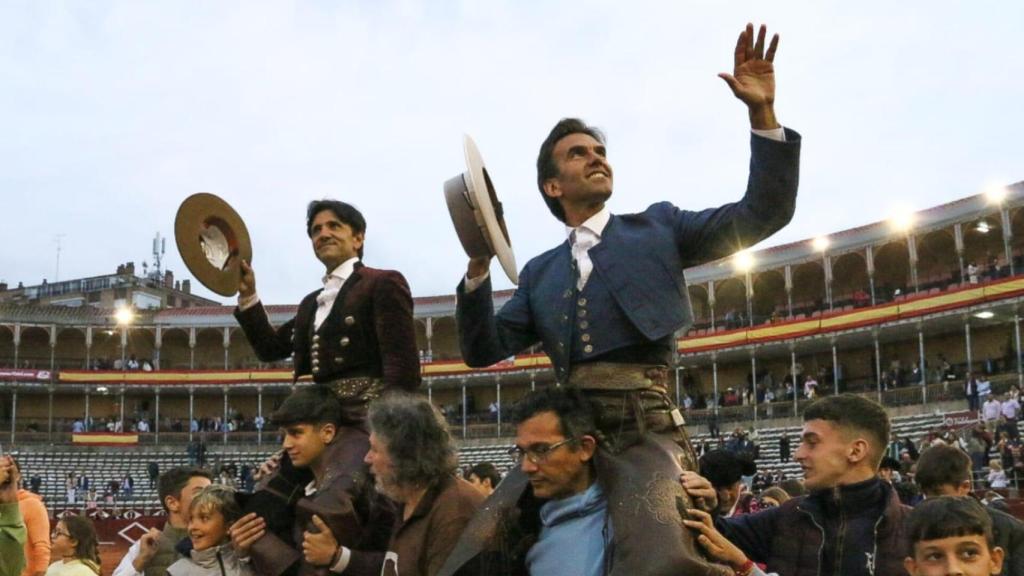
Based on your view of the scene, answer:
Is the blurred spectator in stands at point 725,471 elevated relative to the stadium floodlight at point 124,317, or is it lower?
lower

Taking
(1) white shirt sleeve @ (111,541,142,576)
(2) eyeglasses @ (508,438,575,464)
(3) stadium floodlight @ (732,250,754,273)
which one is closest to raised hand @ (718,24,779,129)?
(2) eyeglasses @ (508,438,575,464)

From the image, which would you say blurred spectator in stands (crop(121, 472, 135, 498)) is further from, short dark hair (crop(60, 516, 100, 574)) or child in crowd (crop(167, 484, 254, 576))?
child in crowd (crop(167, 484, 254, 576))

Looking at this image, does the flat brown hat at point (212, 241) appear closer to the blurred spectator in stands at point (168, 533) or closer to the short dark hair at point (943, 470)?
the blurred spectator in stands at point (168, 533)

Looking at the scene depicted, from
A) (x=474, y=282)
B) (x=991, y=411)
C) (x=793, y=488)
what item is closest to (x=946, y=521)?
(x=474, y=282)

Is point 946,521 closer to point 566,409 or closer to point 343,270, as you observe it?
point 566,409

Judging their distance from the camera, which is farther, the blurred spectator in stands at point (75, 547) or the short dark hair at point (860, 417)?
the blurred spectator in stands at point (75, 547)

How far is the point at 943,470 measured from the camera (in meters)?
5.13

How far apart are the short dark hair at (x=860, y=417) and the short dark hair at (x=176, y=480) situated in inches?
142

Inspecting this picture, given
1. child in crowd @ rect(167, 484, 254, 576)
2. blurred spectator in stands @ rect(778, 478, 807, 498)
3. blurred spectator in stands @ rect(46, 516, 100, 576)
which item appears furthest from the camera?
blurred spectator in stands @ rect(778, 478, 807, 498)

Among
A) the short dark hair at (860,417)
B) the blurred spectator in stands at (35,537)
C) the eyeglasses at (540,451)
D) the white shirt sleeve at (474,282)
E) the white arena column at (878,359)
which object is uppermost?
the white arena column at (878,359)

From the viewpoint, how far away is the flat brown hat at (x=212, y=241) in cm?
511

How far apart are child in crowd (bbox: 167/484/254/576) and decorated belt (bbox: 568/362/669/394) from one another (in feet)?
6.43

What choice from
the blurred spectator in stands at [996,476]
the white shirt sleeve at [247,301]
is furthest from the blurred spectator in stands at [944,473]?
the blurred spectator in stands at [996,476]

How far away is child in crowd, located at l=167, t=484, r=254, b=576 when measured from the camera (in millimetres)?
4855
